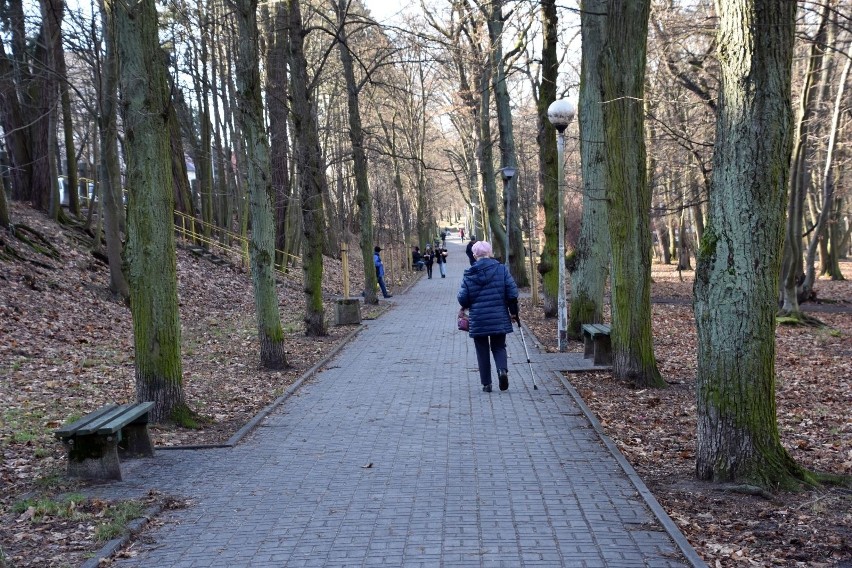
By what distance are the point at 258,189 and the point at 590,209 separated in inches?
250

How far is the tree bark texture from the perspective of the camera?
1897 cm

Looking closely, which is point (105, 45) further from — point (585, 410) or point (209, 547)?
point (209, 547)

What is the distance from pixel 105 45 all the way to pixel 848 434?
1622 centimetres

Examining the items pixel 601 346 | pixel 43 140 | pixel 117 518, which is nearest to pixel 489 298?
pixel 601 346

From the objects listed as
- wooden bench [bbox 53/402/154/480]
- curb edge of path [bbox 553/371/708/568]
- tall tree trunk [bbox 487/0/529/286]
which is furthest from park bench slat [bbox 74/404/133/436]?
tall tree trunk [bbox 487/0/529/286]

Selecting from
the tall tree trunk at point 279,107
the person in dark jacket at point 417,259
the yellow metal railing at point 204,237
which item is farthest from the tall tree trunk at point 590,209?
the person in dark jacket at point 417,259

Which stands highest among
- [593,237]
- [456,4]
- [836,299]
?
[456,4]

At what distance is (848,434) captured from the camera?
30.0ft

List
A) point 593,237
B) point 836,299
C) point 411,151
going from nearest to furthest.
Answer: point 593,237 < point 836,299 < point 411,151

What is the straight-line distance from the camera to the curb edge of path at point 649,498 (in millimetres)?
5031

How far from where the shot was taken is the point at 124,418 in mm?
7238

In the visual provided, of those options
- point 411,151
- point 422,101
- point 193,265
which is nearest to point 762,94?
point 193,265

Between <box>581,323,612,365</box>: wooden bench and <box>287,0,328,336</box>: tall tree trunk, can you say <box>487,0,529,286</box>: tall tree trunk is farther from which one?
<box>581,323,612,365</box>: wooden bench

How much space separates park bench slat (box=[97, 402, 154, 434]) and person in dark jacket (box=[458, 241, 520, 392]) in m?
4.56
